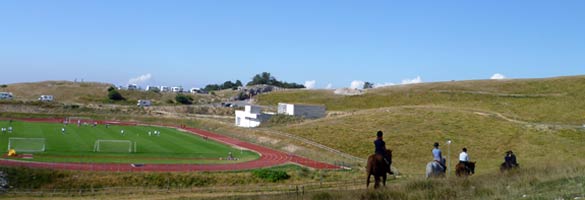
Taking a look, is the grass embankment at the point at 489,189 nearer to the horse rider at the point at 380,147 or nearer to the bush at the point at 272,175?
the horse rider at the point at 380,147

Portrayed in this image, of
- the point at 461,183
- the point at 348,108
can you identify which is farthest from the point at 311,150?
the point at 348,108

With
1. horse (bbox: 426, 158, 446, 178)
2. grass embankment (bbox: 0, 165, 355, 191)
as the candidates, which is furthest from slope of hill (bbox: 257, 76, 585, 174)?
horse (bbox: 426, 158, 446, 178)

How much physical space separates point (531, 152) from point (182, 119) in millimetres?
56413

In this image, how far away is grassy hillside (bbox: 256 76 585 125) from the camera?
250ft

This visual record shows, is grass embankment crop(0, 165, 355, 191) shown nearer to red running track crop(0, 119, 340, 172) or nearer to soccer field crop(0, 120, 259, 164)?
red running track crop(0, 119, 340, 172)

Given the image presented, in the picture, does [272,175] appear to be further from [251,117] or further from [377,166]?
[251,117]

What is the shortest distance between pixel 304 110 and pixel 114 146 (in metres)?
40.0

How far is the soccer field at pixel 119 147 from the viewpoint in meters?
45.4

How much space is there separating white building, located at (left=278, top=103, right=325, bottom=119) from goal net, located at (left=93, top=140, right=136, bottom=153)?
3448 centimetres

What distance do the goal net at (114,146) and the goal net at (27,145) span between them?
4412mm

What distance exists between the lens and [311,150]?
53.6 m

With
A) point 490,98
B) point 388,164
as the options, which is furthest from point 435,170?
point 490,98

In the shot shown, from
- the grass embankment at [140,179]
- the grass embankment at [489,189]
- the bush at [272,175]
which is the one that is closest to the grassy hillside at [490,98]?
the bush at [272,175]

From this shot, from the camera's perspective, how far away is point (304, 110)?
3487 inches
